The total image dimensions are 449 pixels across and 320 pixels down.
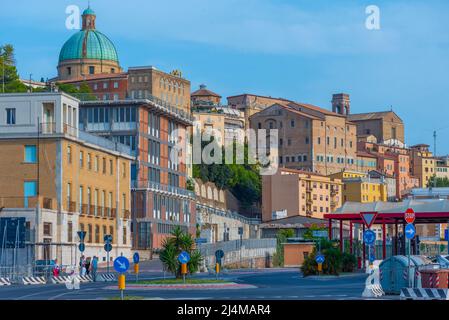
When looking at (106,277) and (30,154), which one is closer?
(106,277)

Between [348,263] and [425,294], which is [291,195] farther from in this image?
[425,294]

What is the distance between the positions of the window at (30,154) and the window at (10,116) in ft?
8.62

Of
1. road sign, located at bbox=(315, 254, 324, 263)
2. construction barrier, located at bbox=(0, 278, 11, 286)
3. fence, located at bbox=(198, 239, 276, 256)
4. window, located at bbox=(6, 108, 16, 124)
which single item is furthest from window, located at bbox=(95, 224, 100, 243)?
construction barrier, located at bbox=(0, 278, 11, 286)

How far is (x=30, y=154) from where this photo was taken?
82062mm

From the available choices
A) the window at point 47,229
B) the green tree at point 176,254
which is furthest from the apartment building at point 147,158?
the green tree at point 176,254

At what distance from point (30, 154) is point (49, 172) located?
7.16 ft

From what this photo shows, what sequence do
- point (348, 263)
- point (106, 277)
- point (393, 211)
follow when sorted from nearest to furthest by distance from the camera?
point (106, 277) < point (348, 263) < point (393, 211)

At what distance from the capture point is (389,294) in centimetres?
3925

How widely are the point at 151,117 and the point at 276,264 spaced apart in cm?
2213

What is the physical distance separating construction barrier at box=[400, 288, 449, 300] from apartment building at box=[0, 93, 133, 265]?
147 ft

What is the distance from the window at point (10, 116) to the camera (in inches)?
3275

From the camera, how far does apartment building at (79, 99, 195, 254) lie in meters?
→ 111

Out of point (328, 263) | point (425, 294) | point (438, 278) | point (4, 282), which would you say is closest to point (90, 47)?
point (328, 263)
